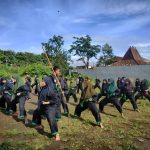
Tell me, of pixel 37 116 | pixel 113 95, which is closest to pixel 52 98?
pixel 37 116

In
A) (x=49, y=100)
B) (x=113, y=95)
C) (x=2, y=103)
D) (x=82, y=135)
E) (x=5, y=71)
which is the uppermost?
(x=5, y=71)

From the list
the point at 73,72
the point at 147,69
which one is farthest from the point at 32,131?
the point at 73,72

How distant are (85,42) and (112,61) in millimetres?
7311

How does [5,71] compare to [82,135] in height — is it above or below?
above

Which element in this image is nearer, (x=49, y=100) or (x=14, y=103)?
(x=49, y=100)

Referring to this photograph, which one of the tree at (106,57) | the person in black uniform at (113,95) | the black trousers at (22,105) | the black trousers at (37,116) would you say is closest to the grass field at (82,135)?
the black trousers at (37,116)

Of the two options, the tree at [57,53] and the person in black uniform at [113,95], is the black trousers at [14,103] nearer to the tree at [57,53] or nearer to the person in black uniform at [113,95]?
the person in black uniform at [113,95]

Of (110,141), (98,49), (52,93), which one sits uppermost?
(98,49)

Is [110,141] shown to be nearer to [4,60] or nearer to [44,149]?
[44,149]

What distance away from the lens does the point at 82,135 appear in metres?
9.48

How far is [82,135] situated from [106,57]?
194 ft

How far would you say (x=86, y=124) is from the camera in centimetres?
1102

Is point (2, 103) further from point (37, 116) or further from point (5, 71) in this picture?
point (5, 71)

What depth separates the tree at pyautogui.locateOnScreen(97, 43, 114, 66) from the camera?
221 feet
